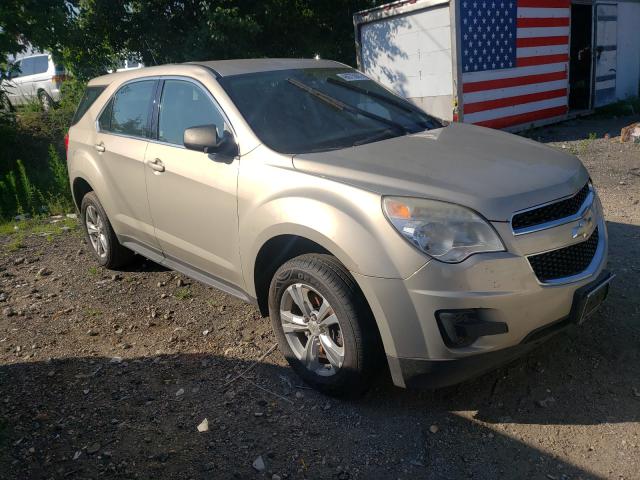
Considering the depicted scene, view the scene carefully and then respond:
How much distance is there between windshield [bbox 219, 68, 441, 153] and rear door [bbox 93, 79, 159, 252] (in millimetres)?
980

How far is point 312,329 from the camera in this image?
10.8 ft

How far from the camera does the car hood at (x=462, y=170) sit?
9.27ft

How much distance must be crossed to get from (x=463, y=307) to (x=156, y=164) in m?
2.50

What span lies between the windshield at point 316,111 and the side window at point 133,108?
2.98 ft

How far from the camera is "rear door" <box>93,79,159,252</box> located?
14.8 ft

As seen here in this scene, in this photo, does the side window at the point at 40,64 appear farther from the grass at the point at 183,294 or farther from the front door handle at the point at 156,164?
the front door handle at the point at 156,164

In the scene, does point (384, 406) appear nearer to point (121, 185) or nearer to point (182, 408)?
point (182, 408)

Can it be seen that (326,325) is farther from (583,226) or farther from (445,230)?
(583,226)

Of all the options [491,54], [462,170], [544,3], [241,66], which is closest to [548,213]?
[462,170]

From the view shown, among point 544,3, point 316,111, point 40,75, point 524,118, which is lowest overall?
point 524,118

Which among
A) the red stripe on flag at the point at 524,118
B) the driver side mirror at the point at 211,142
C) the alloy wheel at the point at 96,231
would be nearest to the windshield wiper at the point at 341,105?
the driver side mirror at the point at 211,142

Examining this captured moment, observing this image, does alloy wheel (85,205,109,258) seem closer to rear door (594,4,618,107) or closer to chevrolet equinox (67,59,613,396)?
chevrolet equinox (67,59,613,396)

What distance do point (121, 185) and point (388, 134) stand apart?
2.21 metres

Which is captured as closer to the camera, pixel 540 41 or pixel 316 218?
pixel 316 218
